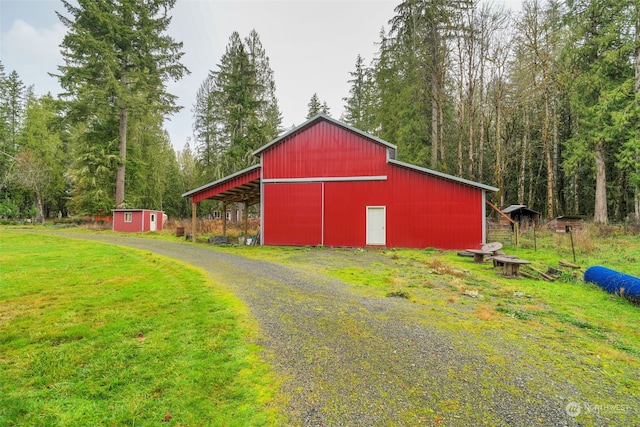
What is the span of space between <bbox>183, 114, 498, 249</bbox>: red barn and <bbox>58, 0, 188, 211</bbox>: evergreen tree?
592 inches

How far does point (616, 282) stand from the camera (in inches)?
229


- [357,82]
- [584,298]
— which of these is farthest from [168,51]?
[584,298]

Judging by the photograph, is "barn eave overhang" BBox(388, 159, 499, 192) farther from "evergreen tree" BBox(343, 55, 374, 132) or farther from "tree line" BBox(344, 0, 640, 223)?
"evergreen tree" BBox(343, 55, 374, 132)

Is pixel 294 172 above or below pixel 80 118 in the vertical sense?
below

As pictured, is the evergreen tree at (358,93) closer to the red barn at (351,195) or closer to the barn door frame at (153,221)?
the red barn at (351,195)

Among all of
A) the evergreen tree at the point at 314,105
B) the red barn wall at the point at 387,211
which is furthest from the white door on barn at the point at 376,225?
the evergreen tree at the point at 314,105

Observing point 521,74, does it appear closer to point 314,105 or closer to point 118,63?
point 314,105

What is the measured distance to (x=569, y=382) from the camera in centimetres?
273

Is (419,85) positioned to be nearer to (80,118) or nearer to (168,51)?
(168,51)

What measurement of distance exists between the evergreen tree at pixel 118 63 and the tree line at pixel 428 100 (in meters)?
0.10

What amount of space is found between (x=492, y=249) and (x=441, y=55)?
48.7 feet

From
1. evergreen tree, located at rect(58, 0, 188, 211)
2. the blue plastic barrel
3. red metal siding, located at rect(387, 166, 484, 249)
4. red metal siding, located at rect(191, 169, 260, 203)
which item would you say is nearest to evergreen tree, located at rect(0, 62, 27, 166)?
evergreen tree, located at rect(58, 0, 188, 211)

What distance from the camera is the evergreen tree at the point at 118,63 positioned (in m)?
21.4

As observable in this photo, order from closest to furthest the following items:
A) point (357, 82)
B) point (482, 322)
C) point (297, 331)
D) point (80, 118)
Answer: point (297, 331) → point (482, 322) → point (80, 118) → point (357, 82)
